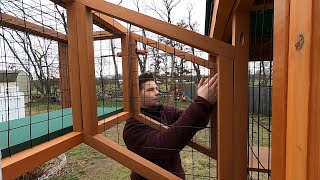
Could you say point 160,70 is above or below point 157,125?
above

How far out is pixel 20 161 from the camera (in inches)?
32.7

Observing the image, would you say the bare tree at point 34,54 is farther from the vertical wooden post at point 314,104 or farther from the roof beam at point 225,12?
the vertical wooden post at point 314,104

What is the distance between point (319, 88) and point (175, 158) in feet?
5.54

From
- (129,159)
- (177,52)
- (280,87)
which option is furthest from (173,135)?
(280,87)

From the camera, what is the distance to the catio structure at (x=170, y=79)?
31 cm

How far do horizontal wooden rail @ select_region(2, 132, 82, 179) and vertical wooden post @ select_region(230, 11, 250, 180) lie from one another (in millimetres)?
722

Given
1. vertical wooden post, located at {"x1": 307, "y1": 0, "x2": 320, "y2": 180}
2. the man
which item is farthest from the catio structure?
the man

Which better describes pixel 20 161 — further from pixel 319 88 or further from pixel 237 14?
pixel 237 14

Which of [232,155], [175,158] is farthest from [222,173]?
[175,158]

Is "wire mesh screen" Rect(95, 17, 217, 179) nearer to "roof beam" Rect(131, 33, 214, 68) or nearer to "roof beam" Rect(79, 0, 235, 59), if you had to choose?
"roof beam" Rect(131, 33, 214, 68)

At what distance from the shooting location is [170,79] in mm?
1465

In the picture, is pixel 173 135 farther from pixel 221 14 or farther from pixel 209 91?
pixel 221 14

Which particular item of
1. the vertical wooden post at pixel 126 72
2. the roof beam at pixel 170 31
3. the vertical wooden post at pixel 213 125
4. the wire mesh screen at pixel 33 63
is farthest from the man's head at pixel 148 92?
the roof beam at pixel 170 31

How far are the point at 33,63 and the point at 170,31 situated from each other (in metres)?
0.85
